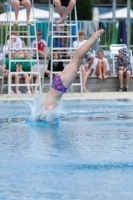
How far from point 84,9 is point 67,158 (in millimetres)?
31943

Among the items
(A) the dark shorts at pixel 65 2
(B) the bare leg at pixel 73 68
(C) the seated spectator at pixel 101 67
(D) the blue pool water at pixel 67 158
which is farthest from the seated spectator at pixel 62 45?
(B) the bare leg at pixel 73 68

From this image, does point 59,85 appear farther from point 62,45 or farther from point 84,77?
point 62,45

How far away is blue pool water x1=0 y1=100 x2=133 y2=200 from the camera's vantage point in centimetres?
502

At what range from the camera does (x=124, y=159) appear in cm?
626

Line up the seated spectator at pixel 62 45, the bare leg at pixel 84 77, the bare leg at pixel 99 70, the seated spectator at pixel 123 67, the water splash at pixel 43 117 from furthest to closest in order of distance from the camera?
the bare leg at pixel 99 70 → the seated spectator at pixel 123 67 → the bare leg at pixel 84 77 → the seated spectator at pixel 62 45 → the water splash at pixel 43 117

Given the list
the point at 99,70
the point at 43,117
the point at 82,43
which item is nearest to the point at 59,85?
the point at 43,117

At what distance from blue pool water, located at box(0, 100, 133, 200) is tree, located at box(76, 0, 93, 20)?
90.3 ft

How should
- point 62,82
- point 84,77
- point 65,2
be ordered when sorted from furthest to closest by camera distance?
point 84,77, point 65,2, point 62,82

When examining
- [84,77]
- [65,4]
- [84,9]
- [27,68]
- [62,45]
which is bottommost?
[84,77]

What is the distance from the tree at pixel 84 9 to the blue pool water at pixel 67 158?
2753cm

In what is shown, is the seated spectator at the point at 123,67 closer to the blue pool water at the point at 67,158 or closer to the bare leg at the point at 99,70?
the bare leg at the point at 99,70

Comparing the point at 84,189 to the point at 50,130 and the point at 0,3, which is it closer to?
the point at 50,130

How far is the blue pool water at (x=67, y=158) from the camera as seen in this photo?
16.5 feet

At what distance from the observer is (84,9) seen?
124ft
